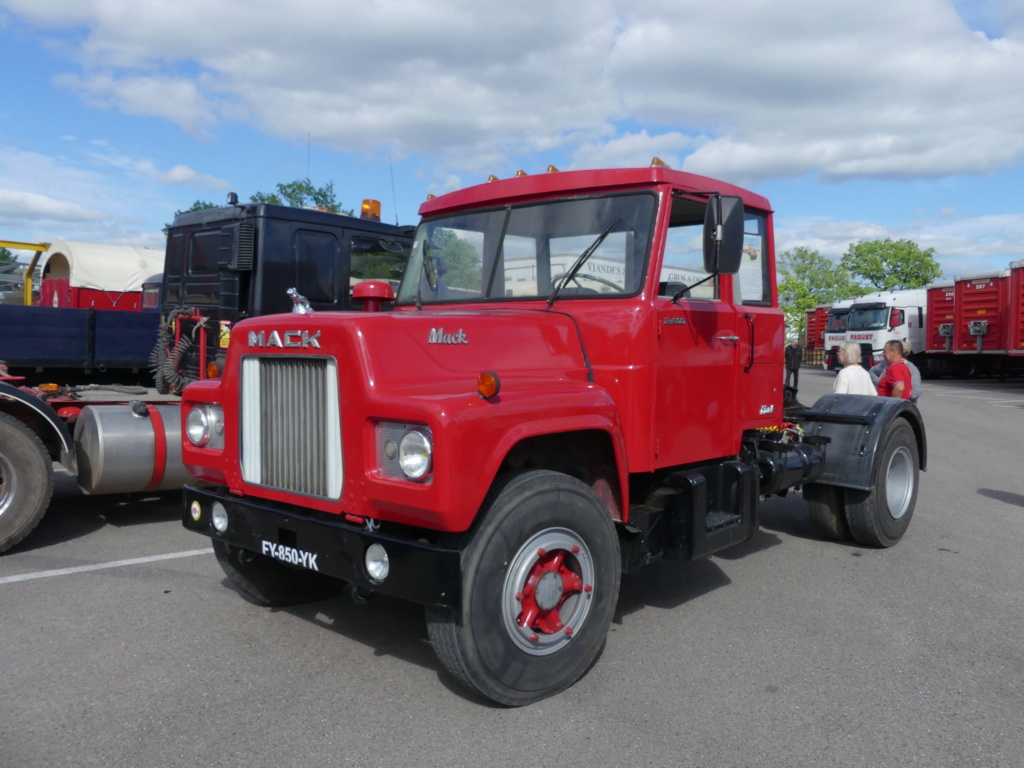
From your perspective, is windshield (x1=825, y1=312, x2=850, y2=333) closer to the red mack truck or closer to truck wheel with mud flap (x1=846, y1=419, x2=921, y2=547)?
truck wheel with mud flap (x1=846, y1=419, x2=921, y2=547)

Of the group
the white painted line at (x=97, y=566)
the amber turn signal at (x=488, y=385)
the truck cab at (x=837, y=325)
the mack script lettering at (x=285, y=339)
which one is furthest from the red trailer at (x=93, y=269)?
the truck cab at (x=837, y=325)

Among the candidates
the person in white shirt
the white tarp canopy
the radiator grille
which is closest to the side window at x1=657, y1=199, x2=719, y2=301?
the radiator grille

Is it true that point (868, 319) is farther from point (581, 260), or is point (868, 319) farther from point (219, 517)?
point (219, 517)

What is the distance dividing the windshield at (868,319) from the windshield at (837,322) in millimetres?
381

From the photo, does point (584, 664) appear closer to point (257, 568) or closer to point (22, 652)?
point (257, 568)

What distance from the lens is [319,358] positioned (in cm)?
358

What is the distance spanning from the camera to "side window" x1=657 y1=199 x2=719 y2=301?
4.43 m

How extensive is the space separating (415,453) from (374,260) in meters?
5.49

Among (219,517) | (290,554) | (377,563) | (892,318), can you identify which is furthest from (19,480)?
(892,318)

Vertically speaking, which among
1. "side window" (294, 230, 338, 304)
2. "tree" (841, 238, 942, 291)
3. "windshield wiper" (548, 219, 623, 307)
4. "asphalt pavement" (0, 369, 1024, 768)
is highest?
"tree" (841, 238, 942, 291)

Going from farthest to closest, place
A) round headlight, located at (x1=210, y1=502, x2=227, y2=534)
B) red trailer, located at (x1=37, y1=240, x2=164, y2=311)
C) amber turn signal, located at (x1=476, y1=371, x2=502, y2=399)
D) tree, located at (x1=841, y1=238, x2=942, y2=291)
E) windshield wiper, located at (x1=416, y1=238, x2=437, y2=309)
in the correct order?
tree, located at (x1=841, y1=238, x2=942, y2=291) → red trailer, located at (x1=37, y1=240, x2=164, y2=311) → windshield wiper, located at (x1=416, y1=238, x2=437, y2=309) → round headlight, located at (x1=210, y1=502, x2=227, y2=534) → amber turn signal, located at (x1=476, y1=371, x2=502, y2=399)

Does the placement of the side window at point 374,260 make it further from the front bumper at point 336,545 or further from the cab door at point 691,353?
the front bumper at point 336,545

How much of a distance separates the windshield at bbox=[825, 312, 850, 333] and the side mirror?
30.1m

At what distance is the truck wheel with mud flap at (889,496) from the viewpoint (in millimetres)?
6168
